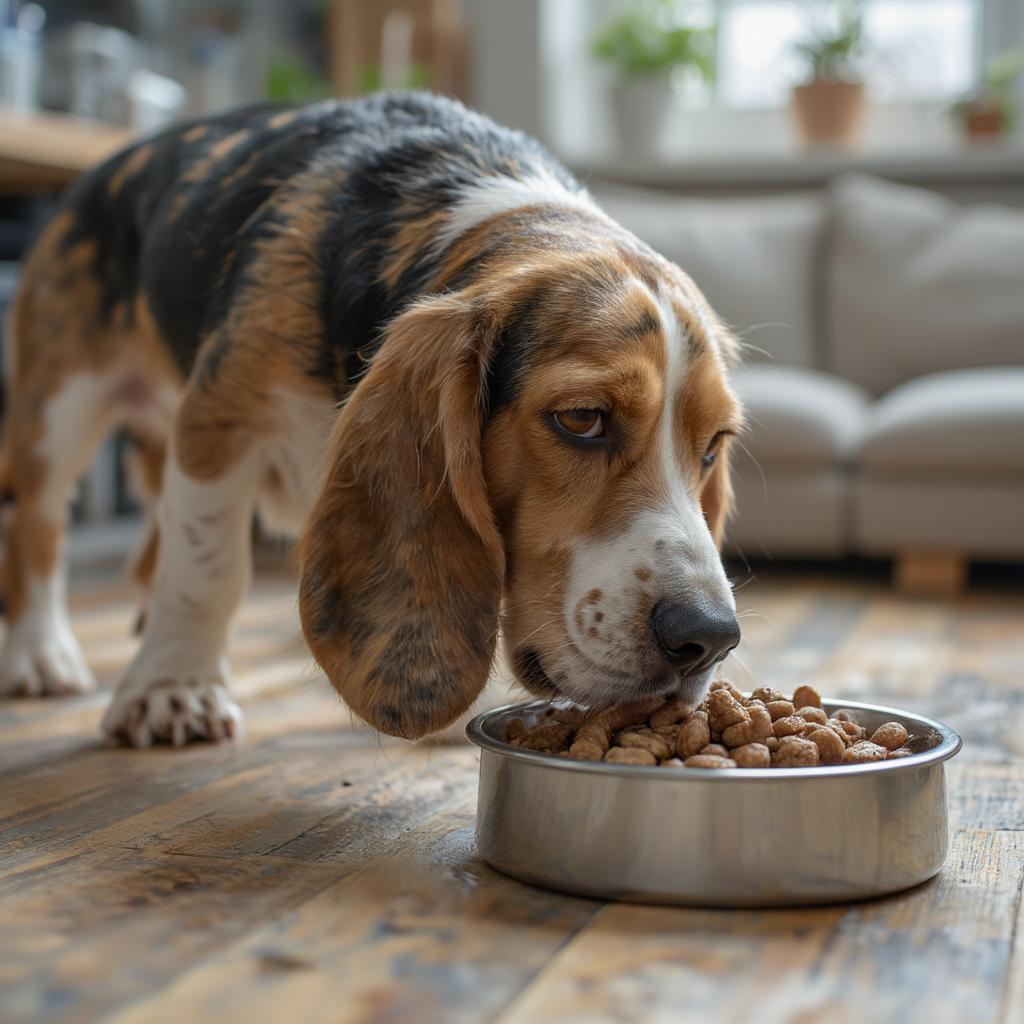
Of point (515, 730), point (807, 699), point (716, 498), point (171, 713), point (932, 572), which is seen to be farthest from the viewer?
point (932, 572)

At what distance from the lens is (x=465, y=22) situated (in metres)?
7.18

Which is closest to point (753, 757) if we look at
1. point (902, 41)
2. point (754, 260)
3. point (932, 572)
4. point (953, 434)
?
point (953, 434)

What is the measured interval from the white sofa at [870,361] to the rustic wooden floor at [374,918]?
2.39 meters

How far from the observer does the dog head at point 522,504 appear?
6.25 feet

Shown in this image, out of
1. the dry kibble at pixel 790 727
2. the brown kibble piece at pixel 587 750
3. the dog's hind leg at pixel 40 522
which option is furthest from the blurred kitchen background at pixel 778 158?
the brown kibble piece at pixel 587 750

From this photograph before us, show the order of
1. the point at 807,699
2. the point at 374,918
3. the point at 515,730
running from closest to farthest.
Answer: the point at 374,918, the point at 515,730, the point at 807,699

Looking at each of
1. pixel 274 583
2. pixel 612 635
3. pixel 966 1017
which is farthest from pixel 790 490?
pixel 966 1017

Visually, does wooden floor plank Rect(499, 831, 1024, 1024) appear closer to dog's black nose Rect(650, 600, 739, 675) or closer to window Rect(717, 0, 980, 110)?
dog's black nose Rect(650, 600, 739, 675)

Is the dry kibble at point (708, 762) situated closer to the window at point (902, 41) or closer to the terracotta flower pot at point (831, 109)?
the terracotta flower pot at point (831, 109)

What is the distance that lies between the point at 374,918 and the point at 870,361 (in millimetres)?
4846

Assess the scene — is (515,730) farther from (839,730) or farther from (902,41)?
(902,41)

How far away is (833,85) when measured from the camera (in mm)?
6777

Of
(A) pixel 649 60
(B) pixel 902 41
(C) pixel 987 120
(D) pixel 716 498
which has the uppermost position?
(B) pixel 902 41

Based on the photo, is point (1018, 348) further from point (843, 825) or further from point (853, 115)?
point (843, 825)
